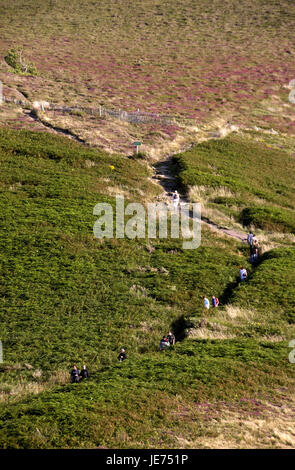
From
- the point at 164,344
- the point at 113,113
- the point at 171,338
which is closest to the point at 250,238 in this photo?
the point at 171,338

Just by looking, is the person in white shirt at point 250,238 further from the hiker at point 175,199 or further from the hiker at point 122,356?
the hiker at point 122,356

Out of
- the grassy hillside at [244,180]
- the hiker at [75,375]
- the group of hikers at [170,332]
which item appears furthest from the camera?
the grassy hillside at [244,180]

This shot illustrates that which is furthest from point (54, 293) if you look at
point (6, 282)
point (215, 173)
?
point (215, 173)

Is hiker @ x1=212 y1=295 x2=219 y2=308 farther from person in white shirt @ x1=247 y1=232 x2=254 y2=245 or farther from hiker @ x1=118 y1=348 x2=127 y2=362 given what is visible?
person in white shirt @ x1=247 y1=232 x2=254 y2=245

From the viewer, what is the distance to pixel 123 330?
29188 millimetres

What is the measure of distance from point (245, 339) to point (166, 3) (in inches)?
4742

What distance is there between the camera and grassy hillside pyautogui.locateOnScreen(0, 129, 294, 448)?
65.6ft

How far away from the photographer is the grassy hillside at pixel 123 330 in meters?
20.0

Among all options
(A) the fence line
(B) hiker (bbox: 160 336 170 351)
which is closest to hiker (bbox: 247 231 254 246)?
→ (B) hiker (bbox: 160 336 170 351)

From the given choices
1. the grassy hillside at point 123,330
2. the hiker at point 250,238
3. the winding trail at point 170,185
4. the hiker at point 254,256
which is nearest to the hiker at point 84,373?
the grassy hillside at point 123,330

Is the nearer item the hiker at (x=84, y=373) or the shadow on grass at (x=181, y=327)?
the hiker at (x=84, y=373)

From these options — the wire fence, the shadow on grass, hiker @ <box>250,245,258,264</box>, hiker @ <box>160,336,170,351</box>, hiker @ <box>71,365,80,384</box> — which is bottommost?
hiker @ <box>71,365,80,384</box>

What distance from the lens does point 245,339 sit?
2905cm

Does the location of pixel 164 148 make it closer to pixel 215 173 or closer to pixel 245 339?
pixel 215 173
